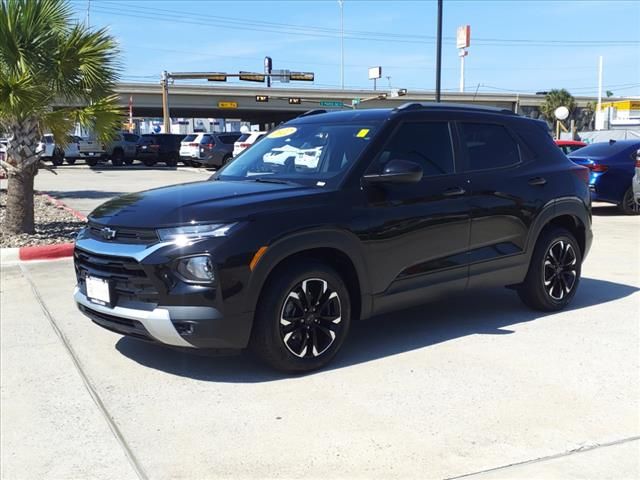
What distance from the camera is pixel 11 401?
423cm

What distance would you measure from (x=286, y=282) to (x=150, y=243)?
35.9 inches

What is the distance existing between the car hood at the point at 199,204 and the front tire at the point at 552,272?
8.06 feet

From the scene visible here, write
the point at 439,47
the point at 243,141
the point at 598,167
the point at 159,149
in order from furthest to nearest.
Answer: the point at 159,149 < the point at 243,141 < the point at 439,47 < the point at 598,167

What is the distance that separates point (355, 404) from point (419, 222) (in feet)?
5.16

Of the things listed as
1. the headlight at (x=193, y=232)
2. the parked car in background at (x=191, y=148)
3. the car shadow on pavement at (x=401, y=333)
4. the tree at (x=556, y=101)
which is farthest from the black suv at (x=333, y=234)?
the tree at (x=556, y=101)

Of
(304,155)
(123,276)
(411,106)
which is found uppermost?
(411,106)

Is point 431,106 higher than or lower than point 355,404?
higher

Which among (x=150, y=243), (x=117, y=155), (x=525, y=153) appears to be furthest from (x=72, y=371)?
(x=117, y=155)

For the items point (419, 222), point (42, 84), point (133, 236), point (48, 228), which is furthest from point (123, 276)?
point (48, 228)

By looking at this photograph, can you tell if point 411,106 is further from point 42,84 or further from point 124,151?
point 124,151

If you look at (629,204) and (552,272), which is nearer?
(552,272)

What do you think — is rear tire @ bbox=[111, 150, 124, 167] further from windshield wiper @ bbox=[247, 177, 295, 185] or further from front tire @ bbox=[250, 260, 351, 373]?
front tire @ bbox=[250, 260, 351, 373]

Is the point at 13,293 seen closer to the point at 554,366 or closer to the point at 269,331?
the point at 269,331

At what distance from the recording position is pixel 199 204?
14.1 ft
